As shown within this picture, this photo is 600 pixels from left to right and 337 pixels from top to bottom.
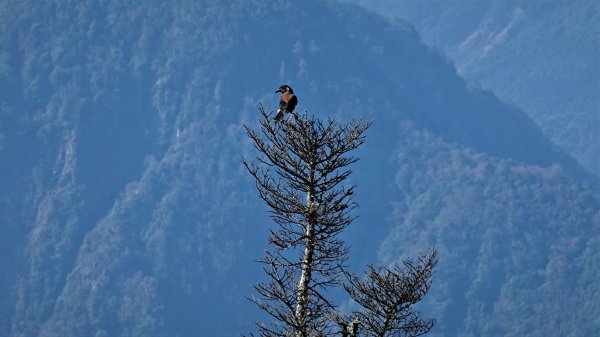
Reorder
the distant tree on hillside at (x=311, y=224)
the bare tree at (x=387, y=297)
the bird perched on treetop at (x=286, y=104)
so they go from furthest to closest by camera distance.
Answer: the bird perched on treetop at (x=286, y=104)
the bare tree at (x=387, y=297)
the distant tree on hillside at (x=311, y=224)

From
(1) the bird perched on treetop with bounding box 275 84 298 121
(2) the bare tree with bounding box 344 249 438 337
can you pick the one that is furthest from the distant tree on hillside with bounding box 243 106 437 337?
(1) the bird perched on treetop with bounding box 275 84 298 121

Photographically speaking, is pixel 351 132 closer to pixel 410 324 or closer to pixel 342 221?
pixel 342 221

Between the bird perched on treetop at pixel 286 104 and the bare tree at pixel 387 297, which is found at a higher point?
the bird perched on treetop at pixel 286 104

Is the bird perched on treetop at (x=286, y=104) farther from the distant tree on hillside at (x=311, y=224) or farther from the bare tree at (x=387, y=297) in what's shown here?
the bare tree at (x=387, y=297)

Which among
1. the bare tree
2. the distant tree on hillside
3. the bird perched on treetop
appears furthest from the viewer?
the bird perched on treetop

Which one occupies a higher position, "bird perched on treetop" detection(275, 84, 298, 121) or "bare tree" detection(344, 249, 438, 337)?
"bird perched on treetop" detection(275, 84, 298, 121)

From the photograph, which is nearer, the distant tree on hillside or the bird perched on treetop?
the distant tree on hillside

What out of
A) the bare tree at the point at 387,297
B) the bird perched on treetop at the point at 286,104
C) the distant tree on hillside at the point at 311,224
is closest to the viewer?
the distant tree on hillside at the point at 311,224

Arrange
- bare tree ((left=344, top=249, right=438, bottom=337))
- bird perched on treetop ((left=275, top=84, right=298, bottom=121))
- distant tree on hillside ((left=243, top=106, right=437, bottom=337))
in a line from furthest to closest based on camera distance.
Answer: bird perched on treetop ((left=275, top=84, right=298, bottom=121))
bare tree ((left=344, top=249, right=438, bottom=337))
distant tree on hillside ((left=243, top=106, right=437, bottom=337))

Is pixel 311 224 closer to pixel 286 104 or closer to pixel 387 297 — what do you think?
pixel 387 297

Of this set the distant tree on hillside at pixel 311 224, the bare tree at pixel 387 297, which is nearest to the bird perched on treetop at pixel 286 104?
the distant tree on hillside at pixel 311 224

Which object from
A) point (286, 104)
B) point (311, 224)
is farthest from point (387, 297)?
point (286, 104)

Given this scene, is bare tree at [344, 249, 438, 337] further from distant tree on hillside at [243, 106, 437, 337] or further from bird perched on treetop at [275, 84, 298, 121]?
bird perched on treetop at [275, 84, 298, 121]

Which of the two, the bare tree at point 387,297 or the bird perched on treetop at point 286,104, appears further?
the bird perched on treetop at point 286,104
